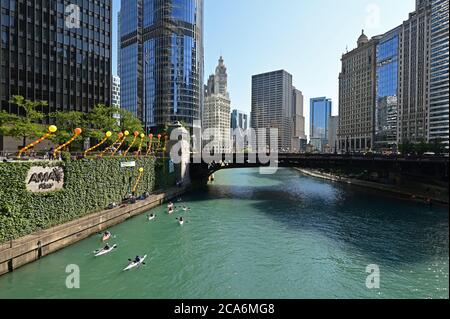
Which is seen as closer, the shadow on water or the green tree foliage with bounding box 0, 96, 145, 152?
the shadow on water

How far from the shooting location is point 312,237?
33438mm

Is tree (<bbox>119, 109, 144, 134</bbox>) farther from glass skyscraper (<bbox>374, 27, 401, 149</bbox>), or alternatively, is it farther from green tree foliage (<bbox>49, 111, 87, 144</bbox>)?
glass skyscraper (<bbox>374, 27, 401, 149</bbox>)

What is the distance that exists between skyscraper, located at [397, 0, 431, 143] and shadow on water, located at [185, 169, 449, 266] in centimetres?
10801

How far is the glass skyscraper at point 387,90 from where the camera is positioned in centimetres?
16200

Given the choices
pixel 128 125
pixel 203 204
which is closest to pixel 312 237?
pixel 203 204

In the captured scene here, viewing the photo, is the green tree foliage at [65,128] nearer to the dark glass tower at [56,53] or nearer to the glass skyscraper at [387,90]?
the dark glass tower at [56,53]

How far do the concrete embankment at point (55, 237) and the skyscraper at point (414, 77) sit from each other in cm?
14917

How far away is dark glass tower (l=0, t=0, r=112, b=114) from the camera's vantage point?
60094mm

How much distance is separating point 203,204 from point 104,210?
64.6 feet

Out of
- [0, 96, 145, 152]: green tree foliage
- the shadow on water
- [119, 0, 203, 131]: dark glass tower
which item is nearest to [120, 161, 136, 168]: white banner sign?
[0, 96, 145, 152]: green tree foliage

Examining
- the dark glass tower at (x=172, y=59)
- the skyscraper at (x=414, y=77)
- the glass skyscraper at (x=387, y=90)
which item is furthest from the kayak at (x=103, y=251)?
the glass skyscraper at (x=387, y=90)

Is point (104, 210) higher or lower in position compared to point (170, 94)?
lower

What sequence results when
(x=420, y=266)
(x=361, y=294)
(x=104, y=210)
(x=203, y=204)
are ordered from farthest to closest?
1. (x=203, y=204)
2. (x=104, y=210)
3. (x=420, y=266)
4. (x=361, y=294)
